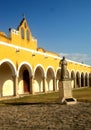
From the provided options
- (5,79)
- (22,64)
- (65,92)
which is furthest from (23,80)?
(65,92)

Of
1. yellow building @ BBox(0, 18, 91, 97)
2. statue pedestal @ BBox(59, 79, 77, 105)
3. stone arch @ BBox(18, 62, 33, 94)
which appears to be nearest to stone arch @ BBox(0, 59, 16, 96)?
yellow building @ BBox(0, 18, 91, 97)

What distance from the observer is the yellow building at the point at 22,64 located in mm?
22516

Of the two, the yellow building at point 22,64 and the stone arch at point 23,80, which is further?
the stone arch at point 23,80

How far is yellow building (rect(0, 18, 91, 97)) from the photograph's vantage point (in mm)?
22516

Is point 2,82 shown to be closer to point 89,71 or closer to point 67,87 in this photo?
point 67,87

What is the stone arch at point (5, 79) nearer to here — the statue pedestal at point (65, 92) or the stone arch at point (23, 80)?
the stone arch at point (23, 80)

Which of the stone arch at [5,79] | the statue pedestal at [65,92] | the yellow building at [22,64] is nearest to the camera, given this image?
the statue pedestal at [65,92]

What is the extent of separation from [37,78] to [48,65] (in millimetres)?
2090

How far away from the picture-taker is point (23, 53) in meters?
24.4

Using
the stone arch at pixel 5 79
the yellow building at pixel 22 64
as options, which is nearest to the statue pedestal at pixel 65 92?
the yellow building at pixel 22 64

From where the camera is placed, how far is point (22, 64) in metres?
24.1

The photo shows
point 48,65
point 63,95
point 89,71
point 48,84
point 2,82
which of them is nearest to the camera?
point 63,95

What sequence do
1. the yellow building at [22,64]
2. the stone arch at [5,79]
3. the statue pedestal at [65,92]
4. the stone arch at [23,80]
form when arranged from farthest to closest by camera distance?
the stone arch at [23,80] → the stone arch at [5,79] → the yellow building at [22,64] → the statue pedestal at [65,92]

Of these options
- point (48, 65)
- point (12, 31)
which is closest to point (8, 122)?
point (12, 31)
